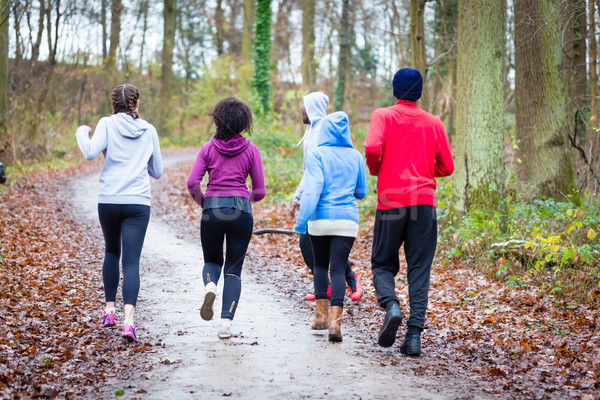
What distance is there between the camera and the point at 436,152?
4809 millimetres

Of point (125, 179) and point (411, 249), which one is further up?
point (125, 179)

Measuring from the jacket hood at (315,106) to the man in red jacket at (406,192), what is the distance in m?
1.09

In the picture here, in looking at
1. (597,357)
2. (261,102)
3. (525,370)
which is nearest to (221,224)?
(525,370)

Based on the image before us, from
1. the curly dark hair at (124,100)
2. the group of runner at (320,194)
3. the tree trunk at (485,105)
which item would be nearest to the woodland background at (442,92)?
the tree trunk at (485,105)

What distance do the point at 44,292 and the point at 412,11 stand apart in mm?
8307

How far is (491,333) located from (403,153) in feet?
6.58

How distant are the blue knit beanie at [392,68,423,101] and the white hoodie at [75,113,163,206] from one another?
2.13m

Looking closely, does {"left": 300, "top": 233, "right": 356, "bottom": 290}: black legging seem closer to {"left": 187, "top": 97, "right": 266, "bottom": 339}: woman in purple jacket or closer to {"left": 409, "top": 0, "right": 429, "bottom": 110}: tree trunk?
{"left": 187, "top": 97, "right": 266, "bottom": 339}: woman in purple jacket

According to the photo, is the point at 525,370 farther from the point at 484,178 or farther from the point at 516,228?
the point at 484,178

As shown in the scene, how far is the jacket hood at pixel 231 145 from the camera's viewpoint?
16.2 feet

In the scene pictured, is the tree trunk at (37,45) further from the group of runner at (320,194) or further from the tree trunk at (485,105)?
the group of runner at (320,194)

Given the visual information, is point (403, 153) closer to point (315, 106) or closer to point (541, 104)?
point (315, 106)

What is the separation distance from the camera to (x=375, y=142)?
4594mm

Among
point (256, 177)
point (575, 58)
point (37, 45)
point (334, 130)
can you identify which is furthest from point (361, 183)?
point (37, 45)
